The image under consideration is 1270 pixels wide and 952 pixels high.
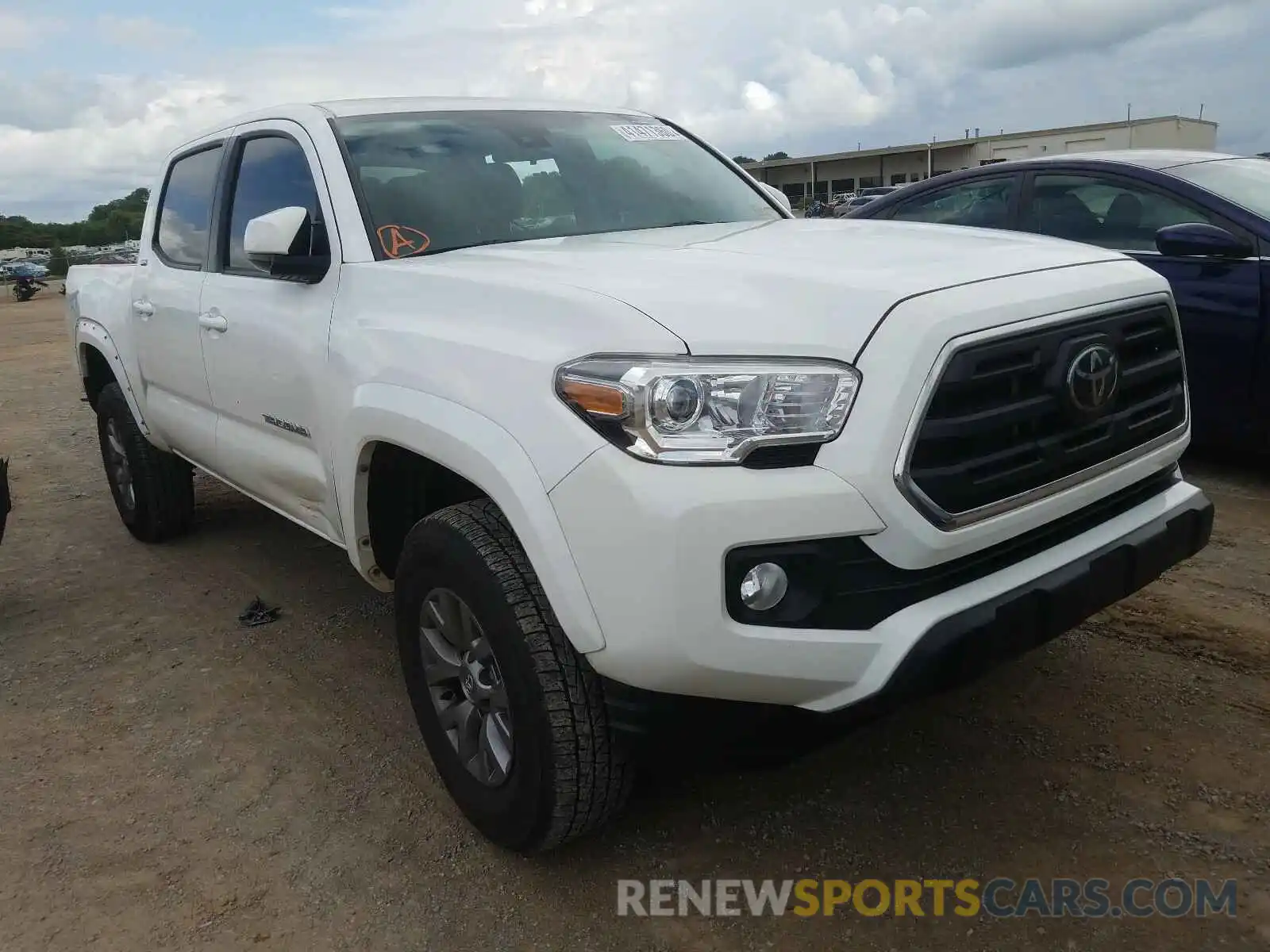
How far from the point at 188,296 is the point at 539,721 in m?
2.61

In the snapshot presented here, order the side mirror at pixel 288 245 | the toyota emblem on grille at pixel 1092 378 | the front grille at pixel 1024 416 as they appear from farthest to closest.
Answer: the side mirror at pixel 288 245, the toyota emblem on grille at pixel 1092 378, the front grille at pixel 1024 416

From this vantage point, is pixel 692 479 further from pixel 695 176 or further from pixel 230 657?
pixel 230 657

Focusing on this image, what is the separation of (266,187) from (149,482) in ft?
6.66

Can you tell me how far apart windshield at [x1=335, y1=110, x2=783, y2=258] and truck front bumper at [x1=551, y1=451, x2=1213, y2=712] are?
53.2 inches

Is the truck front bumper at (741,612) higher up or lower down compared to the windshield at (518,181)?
lower down

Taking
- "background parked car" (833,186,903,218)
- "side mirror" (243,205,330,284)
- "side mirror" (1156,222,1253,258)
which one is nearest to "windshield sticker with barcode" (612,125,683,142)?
"background parked car" (833,186,903,218)

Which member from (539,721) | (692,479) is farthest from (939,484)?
(539,721)

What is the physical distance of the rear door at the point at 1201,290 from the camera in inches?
185

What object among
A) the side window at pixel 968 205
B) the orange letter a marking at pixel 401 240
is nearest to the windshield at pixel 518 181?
the orange letter a marking at pixel 401 240

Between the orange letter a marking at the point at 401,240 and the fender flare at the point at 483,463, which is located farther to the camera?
the orange letter a marking at the point at 401,240

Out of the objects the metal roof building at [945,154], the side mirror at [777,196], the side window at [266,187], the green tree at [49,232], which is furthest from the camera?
the green tree at [49,232]

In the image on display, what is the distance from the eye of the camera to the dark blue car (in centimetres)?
468

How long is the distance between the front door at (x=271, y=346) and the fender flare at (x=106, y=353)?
1091 mm
